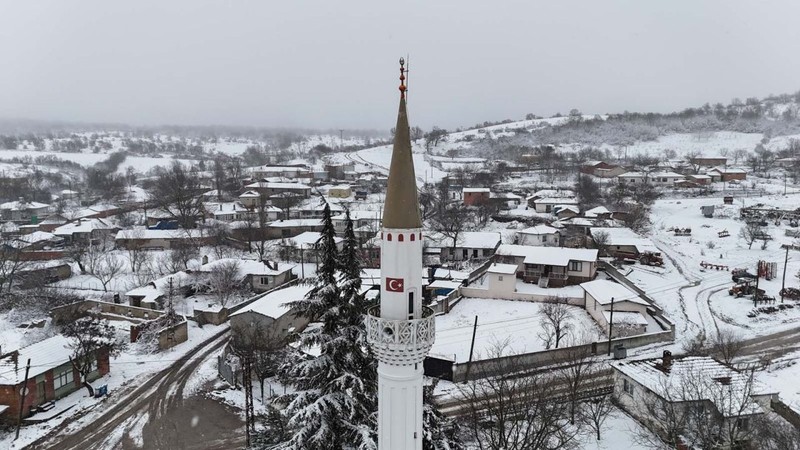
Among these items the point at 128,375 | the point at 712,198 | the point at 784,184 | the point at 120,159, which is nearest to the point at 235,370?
the point at 128,375

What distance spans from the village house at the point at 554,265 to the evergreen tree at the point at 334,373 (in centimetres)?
3280

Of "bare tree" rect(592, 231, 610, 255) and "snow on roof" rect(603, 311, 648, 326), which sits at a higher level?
"bare tree" rect(592, 231, 610, 255)

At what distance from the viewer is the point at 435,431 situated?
17.0 m

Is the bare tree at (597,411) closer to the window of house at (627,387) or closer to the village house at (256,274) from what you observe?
the window of house at (627,387)

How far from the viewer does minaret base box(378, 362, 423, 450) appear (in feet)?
44.5

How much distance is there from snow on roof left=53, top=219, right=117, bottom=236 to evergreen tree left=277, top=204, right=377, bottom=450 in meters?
59.2

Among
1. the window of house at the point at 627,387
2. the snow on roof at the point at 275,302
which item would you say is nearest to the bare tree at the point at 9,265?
the snow on roof at the point at 275,302

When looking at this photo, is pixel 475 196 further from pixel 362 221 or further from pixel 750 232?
pixel 750 232

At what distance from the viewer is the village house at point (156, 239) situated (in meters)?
60.7

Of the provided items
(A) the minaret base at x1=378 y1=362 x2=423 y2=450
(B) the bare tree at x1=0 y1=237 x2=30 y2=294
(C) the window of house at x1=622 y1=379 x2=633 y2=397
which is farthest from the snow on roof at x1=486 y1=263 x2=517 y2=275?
(B) the bare tree at x1=0 y1=237 x2=30 y2=294

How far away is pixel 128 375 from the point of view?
105ft

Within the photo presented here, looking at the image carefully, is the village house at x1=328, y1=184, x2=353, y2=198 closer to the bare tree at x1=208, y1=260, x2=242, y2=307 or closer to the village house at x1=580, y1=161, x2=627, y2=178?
the bare tree at x1=208, y1=260, x2=242, y2=307

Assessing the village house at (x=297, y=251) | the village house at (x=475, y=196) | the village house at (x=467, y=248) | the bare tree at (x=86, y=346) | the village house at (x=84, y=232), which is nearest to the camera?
the bare tree at (x=86, y=346)

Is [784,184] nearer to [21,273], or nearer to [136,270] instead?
[136,270]
